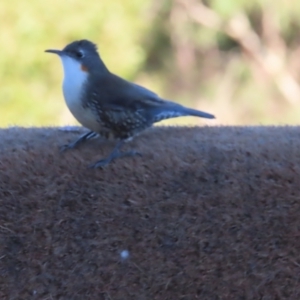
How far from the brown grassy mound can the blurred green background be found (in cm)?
448

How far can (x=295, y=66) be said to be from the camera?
893 centimetres

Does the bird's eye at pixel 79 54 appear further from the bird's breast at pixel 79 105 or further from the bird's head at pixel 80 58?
the bird's breast at pixel 79 105

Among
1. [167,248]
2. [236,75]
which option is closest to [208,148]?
[167,248]

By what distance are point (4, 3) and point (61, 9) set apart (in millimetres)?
493

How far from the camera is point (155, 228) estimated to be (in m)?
1.85

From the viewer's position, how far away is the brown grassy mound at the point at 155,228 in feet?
5.90

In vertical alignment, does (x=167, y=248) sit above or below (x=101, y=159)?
below

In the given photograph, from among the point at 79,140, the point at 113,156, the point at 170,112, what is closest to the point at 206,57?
the point at 170,112

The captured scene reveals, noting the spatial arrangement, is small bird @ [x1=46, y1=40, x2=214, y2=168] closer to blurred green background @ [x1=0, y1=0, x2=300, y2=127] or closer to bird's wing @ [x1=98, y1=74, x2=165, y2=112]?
bird's wing @ [x1=98, y1=74, x2=165, y2=112]

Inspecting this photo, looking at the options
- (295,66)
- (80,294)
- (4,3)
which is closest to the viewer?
(80,294)

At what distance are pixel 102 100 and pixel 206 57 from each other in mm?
7303

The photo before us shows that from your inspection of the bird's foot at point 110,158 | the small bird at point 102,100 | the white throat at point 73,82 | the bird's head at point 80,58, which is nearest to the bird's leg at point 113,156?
the bird's foot at point 110,158

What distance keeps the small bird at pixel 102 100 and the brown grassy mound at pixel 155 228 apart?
331mm

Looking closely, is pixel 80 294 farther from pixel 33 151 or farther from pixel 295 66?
pixel 295 66
